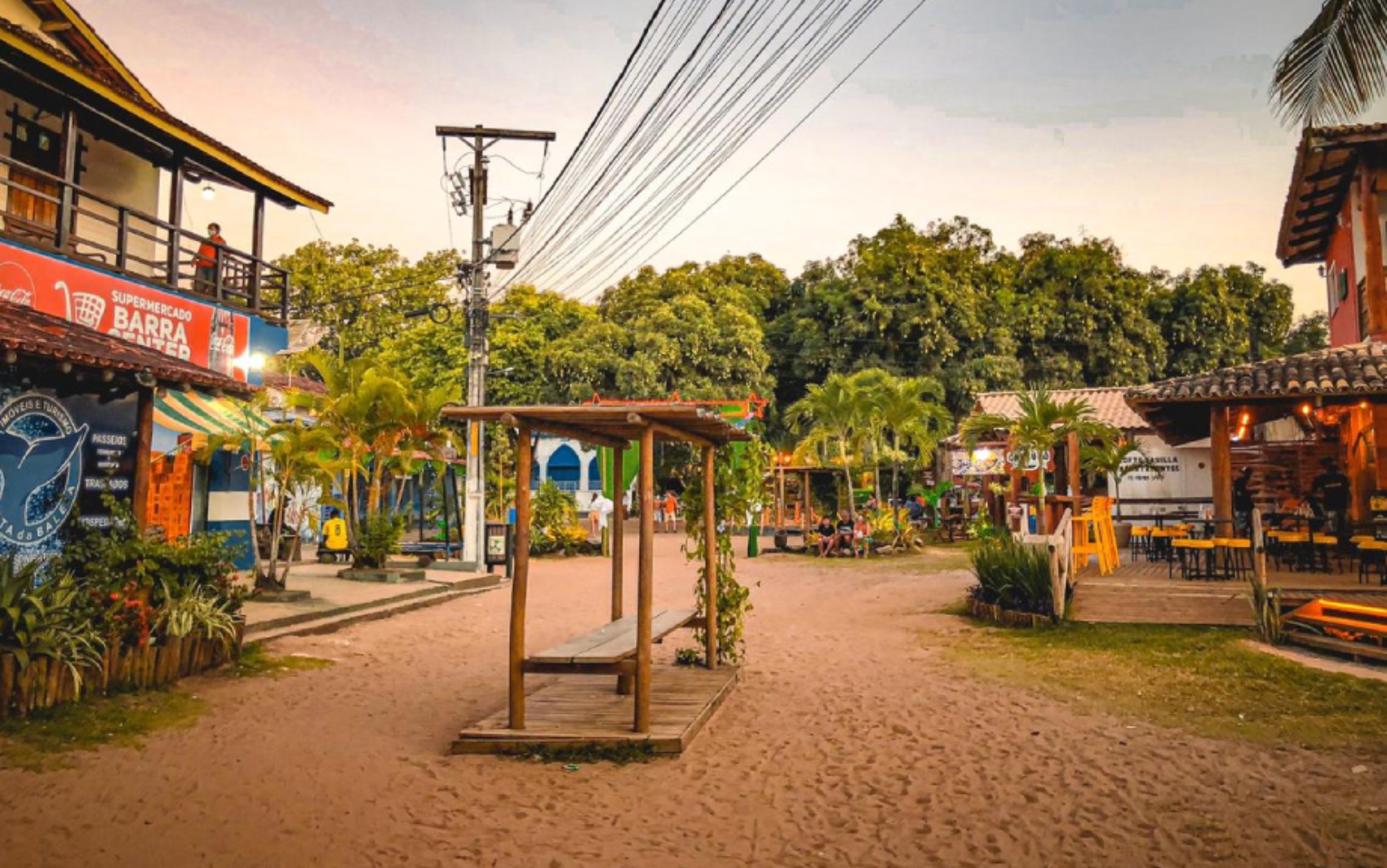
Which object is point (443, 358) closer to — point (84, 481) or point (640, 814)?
point (84, 481)

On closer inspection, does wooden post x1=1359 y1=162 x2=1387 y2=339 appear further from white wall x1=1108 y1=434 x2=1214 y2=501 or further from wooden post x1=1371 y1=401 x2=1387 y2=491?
white wall x1=1108 y1=434 x2=1214 y2=501

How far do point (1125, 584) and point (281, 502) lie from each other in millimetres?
11210

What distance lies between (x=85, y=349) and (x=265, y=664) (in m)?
3.43

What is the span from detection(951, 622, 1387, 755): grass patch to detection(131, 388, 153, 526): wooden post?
8.33 metres

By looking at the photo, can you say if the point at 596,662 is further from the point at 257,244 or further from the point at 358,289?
the point at 358,289

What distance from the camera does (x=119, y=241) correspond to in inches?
523

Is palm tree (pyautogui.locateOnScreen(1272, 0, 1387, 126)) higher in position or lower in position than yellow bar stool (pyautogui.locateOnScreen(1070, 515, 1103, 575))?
higher

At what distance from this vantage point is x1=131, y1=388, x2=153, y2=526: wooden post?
9023 mm

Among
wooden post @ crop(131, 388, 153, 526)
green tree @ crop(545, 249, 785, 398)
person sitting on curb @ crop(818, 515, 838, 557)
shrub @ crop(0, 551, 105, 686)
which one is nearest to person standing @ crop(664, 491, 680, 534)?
green tree @ crop(545, 249, 785, 398)

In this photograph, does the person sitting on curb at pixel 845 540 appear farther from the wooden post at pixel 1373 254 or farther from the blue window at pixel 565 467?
the blue window at pixel 565 467

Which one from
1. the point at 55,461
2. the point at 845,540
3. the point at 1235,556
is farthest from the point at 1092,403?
the point at 55,461

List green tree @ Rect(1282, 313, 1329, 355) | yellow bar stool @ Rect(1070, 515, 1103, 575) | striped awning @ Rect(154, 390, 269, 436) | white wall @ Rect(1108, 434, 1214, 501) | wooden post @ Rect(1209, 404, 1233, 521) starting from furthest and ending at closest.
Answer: green tree @ Rect(1282, 313, 1329, 355)
white wall @ Rect(1108, 434, 1214, 501)
yellow bar stool @ Rect(1070, 515, 1103, 575)
striped awning @ Rect(154, 390, 269, 436)
wooden post @ Rect(1209, 404, 1233, 521)

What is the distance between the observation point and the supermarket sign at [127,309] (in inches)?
457

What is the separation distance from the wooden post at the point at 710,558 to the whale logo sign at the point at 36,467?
22.0ft
